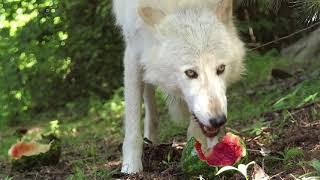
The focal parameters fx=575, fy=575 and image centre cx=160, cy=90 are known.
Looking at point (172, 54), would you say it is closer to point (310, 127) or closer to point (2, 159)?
point (310, 127)

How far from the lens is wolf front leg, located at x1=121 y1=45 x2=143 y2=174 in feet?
13.6

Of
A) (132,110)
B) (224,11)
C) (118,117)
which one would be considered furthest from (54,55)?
(224,11)

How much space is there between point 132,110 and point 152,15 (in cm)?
75

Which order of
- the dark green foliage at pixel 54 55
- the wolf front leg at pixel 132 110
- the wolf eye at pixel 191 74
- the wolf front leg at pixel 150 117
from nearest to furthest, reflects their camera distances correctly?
the wolf eye at pixel 191 74 → the wolf front leg at pixel 132 110 → the wolf front leg at pixel 150 117 → the dark green foliage at pixel 54 55

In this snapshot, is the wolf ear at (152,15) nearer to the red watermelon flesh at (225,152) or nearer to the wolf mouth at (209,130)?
the wolf mouth at (209,130)

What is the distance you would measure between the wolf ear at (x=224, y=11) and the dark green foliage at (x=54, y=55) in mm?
2076

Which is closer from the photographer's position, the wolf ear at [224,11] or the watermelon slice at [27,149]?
the wolf ear at [224,11]

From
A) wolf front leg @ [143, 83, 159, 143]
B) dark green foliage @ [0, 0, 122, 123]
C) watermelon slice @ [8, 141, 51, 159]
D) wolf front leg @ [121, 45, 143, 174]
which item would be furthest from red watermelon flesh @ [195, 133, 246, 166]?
dark green foliage @ [0, 0, 122, 123]

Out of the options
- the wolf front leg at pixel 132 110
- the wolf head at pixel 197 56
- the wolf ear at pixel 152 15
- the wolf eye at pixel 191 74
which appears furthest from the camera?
the wolf front leg at pixel 132 110

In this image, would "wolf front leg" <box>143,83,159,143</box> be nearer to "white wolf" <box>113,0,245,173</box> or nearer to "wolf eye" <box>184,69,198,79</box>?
"white wolf" <box>113,0,245,173</box>


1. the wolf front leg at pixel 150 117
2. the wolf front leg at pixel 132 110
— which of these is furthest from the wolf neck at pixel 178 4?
the wolf front leg at pixel 150 117

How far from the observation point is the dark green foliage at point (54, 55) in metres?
5.90

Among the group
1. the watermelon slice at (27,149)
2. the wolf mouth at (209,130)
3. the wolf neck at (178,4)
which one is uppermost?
the wolf neck at (178,4)

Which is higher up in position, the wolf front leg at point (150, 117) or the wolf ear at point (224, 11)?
the wolf ear at point (224, 11)
